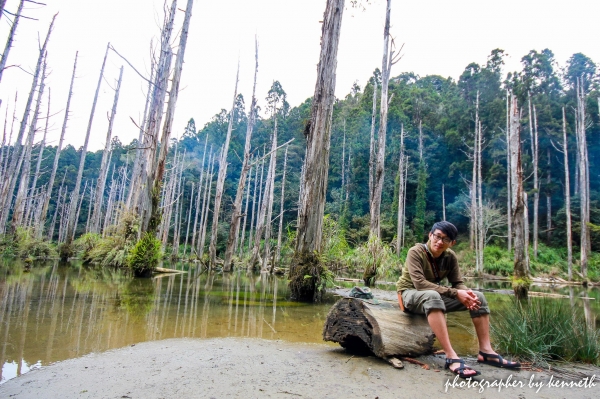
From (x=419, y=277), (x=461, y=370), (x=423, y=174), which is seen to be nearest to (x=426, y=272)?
(x=419, y=277)

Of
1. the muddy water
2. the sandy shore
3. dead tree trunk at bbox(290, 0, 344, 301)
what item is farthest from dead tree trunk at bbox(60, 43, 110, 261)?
the sandy shore

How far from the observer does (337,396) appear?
78.5 inches

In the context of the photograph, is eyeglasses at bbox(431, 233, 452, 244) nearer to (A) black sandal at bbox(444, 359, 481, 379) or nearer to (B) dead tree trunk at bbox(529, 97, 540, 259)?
(A) black sandal at bbox(444, 359, 481, 379)

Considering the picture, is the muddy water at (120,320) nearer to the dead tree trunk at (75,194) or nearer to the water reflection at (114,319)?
the water reflection at (114,319)

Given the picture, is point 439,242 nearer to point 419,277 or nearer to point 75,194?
point 419,277

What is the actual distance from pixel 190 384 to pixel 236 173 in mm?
45397

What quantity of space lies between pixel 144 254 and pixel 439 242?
9.51 m

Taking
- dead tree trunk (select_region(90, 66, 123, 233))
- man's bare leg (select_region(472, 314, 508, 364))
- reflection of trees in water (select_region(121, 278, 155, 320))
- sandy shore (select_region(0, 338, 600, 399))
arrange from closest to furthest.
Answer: sandy shore (select_region(0, 338, 600, 399))
man's bare leg (select_region(472, 314, 508, 364))
reflection of trees in water (select_region(121, 278, 155, 320))
dead tree trunk (select_region(90, 66, 123, 233))

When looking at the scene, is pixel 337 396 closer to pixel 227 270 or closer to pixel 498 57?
pixel 227 270

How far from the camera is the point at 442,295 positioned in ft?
9.91

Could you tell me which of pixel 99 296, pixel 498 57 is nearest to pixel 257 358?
pixel 99 296

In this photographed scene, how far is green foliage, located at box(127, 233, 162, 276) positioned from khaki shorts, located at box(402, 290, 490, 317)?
889 centimetres

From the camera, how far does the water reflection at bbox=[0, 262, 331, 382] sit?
3.01 m

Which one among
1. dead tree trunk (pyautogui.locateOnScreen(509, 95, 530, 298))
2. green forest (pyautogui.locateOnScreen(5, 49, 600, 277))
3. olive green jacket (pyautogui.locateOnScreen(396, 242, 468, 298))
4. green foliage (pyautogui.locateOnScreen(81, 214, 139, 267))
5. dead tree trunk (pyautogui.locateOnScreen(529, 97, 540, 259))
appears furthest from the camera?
green forest (pyautogui.locateOnScreen(5, 49, 600, 277))
